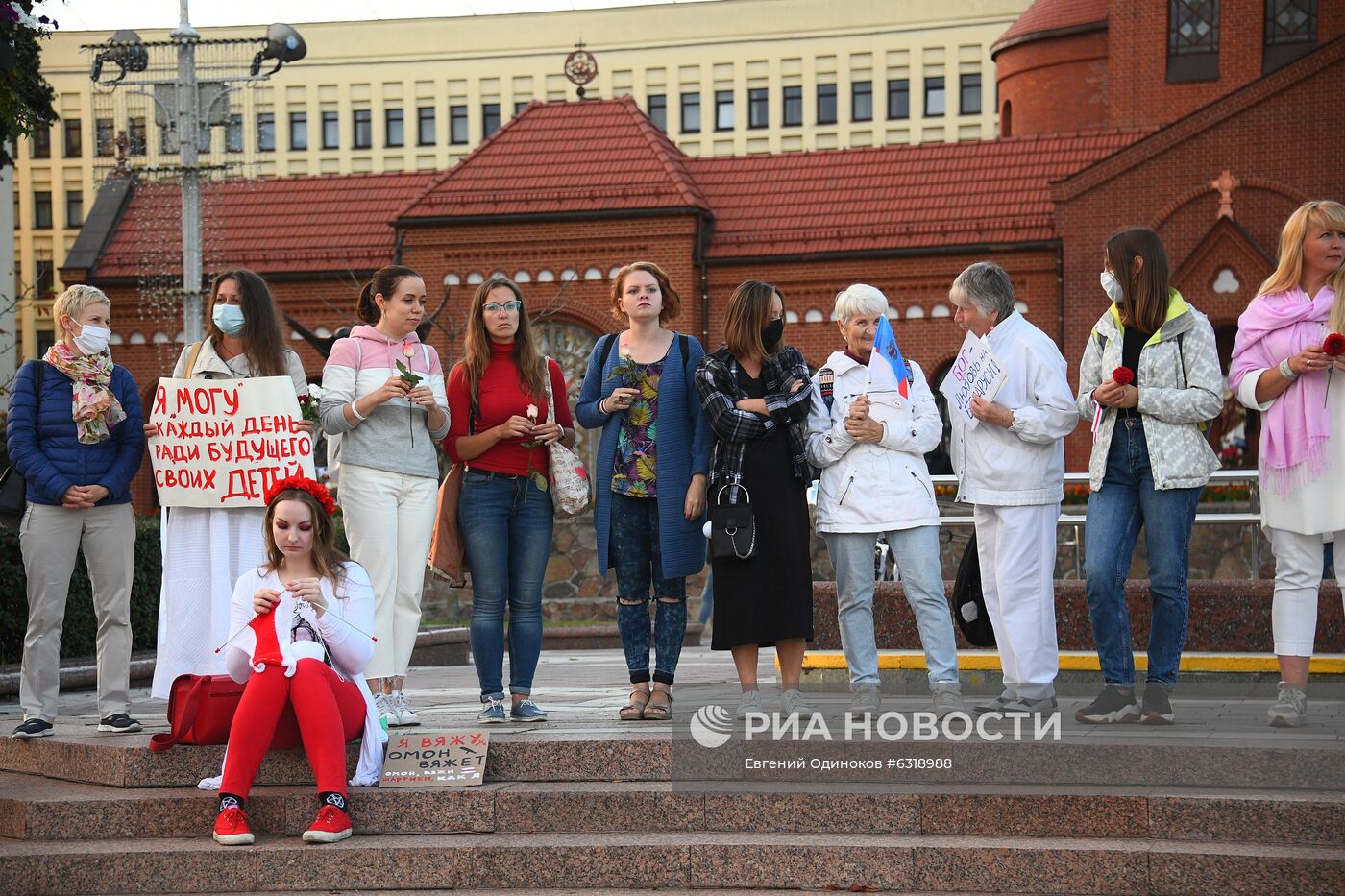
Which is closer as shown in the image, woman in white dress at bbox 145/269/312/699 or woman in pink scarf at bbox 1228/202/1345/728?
woman in pink scarf at bbox 1228/202/1345/728

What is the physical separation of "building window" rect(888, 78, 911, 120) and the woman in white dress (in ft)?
206

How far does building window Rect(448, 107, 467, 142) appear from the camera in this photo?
72.2 metres

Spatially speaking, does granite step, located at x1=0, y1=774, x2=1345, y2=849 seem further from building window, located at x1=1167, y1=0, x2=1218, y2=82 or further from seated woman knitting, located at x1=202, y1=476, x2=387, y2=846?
building window, located at x1=1167, y1=0, x2=1218, y2=82

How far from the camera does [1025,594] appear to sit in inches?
284

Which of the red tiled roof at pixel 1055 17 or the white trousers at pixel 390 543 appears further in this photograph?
the red tiled roof at pixel 1055 17

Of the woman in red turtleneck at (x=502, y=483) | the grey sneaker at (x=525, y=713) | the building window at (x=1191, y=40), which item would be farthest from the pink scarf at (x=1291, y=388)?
the building window at (x=1191, y=40)

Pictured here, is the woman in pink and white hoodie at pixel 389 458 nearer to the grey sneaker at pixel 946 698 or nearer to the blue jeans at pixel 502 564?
the blue jeans at pixel 502 564

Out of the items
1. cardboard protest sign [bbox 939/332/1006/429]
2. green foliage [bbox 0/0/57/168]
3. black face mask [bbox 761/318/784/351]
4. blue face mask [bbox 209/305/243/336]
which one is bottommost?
cardboard protest sign [bbox 939/332/1006/429]

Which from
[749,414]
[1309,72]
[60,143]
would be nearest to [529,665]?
[749,414]

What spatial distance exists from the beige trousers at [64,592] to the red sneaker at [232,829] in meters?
1.72

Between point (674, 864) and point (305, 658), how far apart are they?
1.68m

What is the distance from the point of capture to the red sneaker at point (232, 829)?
627 cm

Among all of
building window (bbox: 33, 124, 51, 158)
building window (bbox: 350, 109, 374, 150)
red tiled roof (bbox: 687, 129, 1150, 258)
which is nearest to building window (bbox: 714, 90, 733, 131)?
building window (bbox: 350, 109, 374, 150)

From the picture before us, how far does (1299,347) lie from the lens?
7008 millimetres
